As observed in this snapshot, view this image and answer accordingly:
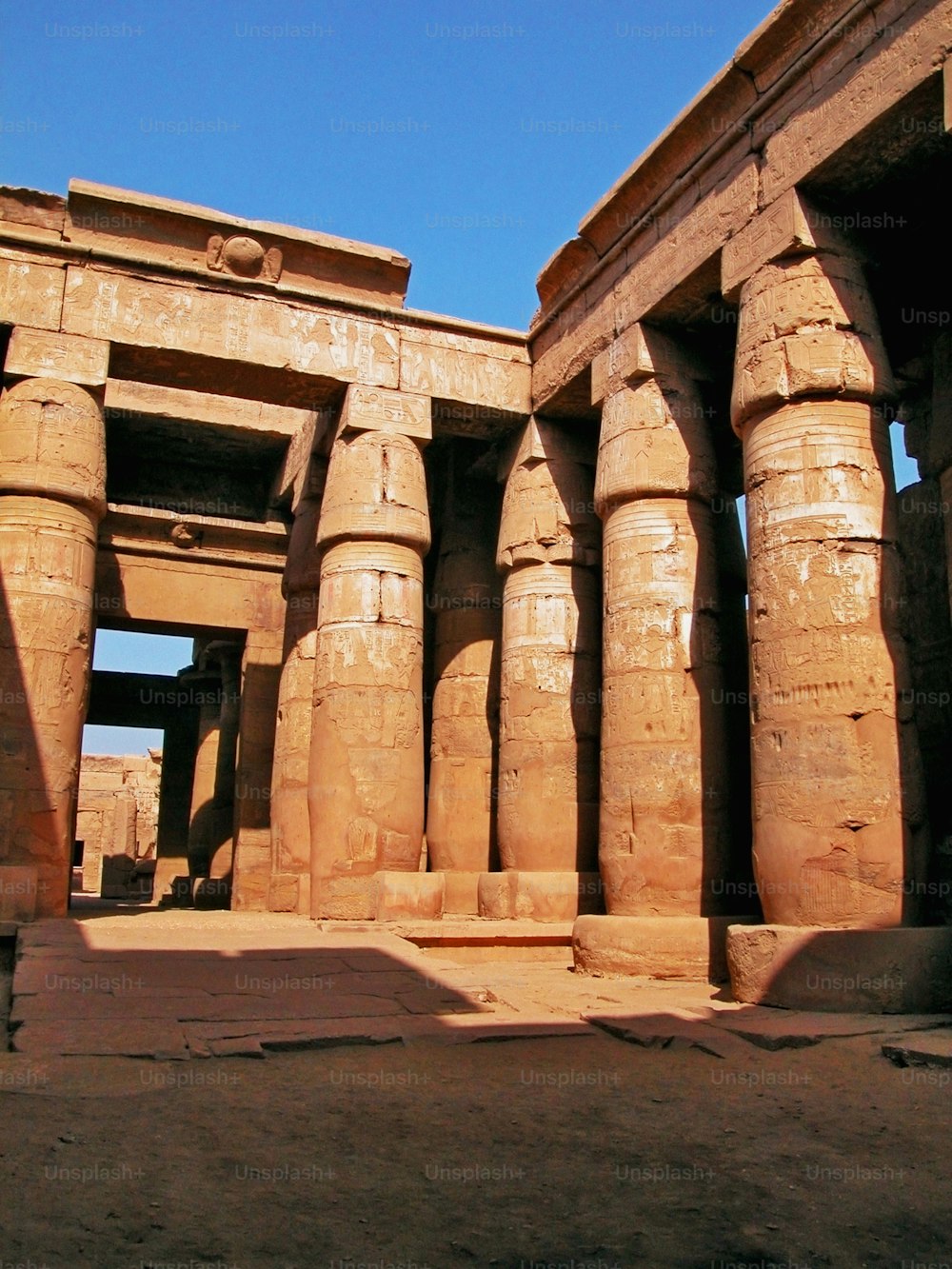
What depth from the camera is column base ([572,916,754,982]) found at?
8.17 m

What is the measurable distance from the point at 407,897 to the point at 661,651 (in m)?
3.32

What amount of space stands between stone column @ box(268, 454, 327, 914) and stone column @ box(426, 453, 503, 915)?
5.05 ft

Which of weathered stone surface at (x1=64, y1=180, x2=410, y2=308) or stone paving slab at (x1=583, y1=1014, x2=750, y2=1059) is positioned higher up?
weathered stone surface at (x1=64, y1=180, x2=410, y2=308)

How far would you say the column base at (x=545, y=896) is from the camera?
10.6m

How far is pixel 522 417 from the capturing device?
1216 centimetres

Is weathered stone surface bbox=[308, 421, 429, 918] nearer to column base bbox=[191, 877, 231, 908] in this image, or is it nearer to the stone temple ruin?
the stone temple ruin

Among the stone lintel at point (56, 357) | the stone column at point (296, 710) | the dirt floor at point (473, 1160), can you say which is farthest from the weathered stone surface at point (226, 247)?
the dirt floor at point (473, 1160)

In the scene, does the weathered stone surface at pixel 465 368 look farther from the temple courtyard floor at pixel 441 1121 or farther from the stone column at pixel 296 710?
the temple courtyard floor at pixel 441 1121

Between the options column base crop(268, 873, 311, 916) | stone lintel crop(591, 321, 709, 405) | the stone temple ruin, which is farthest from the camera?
column base crop(268, 873, 311, 916)

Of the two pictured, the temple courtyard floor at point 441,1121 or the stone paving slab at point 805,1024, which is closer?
the temple courtyard floor at point 441,1121

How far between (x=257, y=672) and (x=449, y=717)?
12.0 ft

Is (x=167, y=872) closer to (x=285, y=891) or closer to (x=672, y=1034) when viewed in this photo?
(x=285, y=891)

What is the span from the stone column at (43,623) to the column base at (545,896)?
4.05 m

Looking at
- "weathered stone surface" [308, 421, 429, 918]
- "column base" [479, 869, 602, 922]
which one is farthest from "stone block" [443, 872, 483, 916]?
"weathered stone surface" [308, 421, 429, 918]
